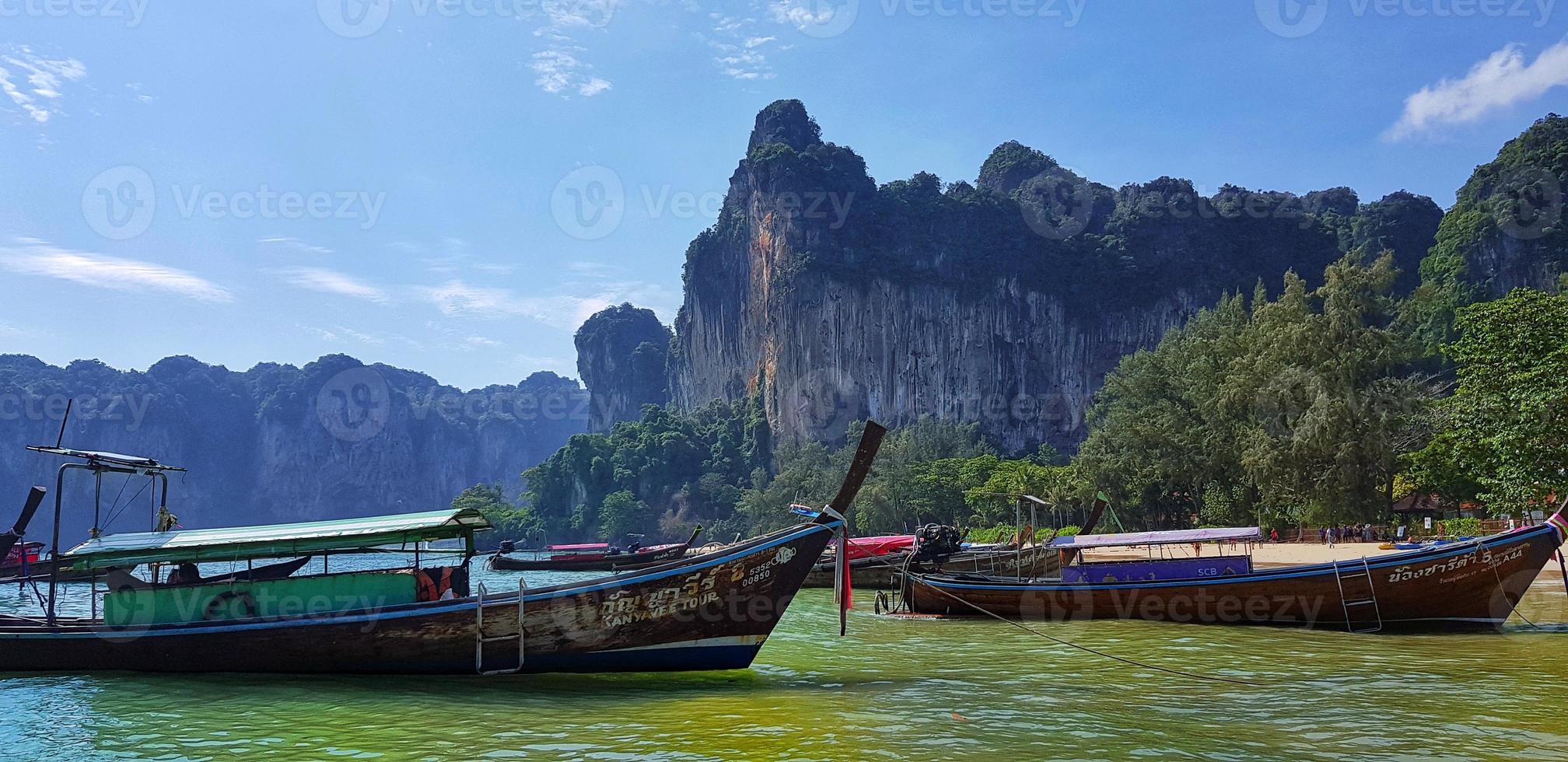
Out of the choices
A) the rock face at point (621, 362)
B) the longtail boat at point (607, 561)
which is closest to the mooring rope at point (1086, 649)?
the longtail boat at point (607, 561)

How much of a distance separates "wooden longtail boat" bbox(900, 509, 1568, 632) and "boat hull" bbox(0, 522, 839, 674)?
8.07 metres

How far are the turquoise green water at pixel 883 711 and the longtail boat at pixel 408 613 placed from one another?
0.27 meters

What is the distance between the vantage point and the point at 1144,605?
17.2 metres

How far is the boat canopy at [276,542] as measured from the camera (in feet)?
38.5

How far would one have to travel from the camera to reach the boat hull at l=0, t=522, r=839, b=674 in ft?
36.2

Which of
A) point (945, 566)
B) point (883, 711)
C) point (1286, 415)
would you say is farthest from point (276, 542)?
point (1286, 415)

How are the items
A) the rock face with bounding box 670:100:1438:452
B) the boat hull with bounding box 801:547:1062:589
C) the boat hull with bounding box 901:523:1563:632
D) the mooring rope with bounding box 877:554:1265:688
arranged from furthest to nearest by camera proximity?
the rock face with bounding box 670:100:1438:452 < the boat hull with bounding box 801:547:1062:589 < the boat hull with bounding box 901:523:1563:632 < the mooring rope with bounding box 877:554:1265:688

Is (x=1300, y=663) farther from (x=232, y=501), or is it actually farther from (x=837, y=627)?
(x=232, y=501)

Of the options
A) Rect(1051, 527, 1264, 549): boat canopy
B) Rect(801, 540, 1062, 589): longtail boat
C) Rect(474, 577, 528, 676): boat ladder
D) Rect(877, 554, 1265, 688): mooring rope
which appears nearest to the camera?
Rect(474, 577, 528, 676): boat ladder

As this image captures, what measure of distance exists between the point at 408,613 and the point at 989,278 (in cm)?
7814

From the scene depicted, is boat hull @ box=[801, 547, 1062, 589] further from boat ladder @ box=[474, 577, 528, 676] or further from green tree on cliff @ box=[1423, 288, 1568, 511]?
boat ladder @ box=[474, 577, 528, 676]

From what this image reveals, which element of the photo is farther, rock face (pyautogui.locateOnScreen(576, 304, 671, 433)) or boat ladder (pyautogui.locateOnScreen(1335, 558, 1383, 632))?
rock face (pyautogui.locateOnScreen(576, 304, 671, 433))

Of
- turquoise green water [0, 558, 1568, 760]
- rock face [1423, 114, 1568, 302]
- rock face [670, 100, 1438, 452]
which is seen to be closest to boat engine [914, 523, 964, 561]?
turquoise green water [0, 558, 1568, 760]

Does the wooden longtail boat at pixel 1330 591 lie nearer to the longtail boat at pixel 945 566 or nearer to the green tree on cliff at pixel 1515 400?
the longtail boat at pixel 945 566
